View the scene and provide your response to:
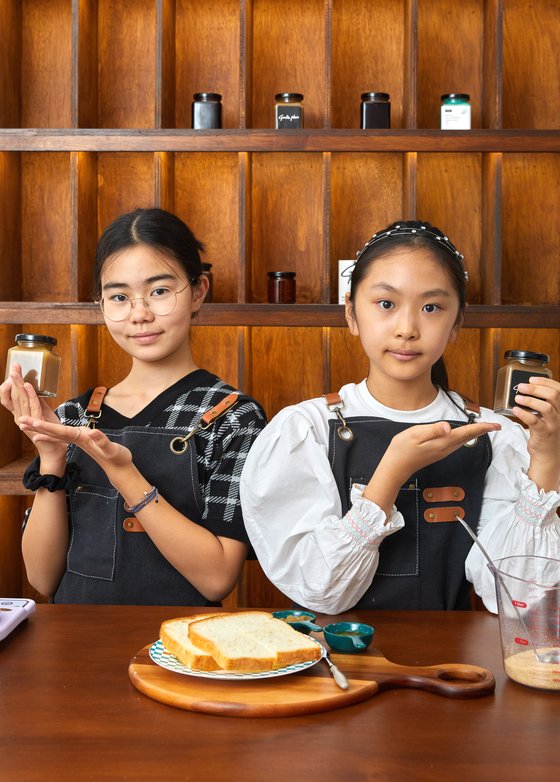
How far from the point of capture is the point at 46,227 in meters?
2.84

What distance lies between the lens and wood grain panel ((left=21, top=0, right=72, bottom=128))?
2828 mm

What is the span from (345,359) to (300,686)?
1.94m

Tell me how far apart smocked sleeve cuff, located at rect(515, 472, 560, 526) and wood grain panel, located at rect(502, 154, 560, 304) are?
1496mm

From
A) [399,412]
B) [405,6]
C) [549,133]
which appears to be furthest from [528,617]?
[405,6]

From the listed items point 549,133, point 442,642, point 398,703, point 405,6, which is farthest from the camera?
point 405,6

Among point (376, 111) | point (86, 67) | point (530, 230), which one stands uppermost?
point (86, 67)

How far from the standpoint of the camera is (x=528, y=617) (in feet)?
3.25

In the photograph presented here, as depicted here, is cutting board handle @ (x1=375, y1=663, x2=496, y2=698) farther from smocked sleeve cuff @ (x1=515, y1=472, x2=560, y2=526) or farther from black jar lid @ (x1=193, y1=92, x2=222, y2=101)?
black jar lid @ (x1=193, y1=92, x2=222, y2=101)

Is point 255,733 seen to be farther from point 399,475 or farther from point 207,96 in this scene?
point 207,96

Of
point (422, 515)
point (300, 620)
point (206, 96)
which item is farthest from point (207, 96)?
point (300, 620)

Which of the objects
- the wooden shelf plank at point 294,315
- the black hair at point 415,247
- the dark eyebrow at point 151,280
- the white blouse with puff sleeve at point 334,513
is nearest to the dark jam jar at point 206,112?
the wooden shelf plank at point 294,315

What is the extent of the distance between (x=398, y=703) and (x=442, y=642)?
0.21 metres

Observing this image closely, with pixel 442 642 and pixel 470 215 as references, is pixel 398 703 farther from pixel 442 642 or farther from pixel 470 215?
pixel 470 215

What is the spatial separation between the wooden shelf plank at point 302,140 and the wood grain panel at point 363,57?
0.96 feet
